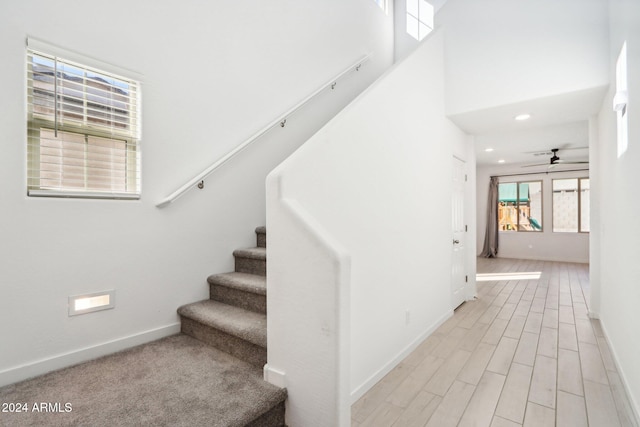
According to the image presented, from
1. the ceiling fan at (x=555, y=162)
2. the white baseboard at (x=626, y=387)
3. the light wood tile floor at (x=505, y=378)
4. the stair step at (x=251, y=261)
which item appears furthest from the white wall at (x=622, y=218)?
the ceiling fan at (x=555, y=162)

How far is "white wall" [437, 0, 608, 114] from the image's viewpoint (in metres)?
2.76

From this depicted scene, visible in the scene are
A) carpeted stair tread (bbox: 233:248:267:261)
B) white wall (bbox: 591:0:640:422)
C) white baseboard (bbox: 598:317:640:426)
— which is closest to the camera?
white baseboard (bbox: 598:317:640:426)

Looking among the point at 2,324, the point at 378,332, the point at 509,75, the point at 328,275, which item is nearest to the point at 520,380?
the point at 378,332

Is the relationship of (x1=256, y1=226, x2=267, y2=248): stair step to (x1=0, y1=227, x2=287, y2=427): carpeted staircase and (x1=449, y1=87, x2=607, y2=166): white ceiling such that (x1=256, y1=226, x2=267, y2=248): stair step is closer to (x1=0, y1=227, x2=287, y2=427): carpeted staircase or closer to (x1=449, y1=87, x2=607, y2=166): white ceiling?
(x1=0, y1=227, x2=287, y2=427): carpeted staircase

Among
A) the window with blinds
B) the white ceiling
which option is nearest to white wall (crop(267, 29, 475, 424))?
the white ceiling

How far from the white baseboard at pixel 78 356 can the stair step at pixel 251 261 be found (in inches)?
25.0

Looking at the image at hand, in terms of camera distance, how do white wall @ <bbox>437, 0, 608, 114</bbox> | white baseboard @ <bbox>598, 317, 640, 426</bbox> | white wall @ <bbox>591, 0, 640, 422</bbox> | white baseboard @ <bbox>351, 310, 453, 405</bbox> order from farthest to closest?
white wall @ <bbox>437, 0, 608, 114</bbox>
white baseboard @ <bbox>351, 310, 453, 405</bbox>
white wall @ <bbox>591, 0, 640, 422</bbox>
white baseboard @ <bbox>598, 317, 640, 426</bbox>

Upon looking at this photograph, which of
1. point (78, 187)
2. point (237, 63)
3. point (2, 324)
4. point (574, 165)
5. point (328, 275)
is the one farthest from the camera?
point (574, 165)

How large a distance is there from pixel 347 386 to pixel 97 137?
6.79 feet

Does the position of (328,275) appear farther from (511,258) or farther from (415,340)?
(511,258)

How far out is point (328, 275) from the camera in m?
1.44

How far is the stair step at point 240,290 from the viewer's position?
6.96 feet

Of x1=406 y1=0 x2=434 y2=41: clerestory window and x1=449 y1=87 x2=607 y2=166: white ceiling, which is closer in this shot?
x1=449 y1=87 x2=607 y2=166: white ceiling

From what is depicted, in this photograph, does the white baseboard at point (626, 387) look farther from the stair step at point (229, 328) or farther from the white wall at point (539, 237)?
the white wall at point (539, 237)
